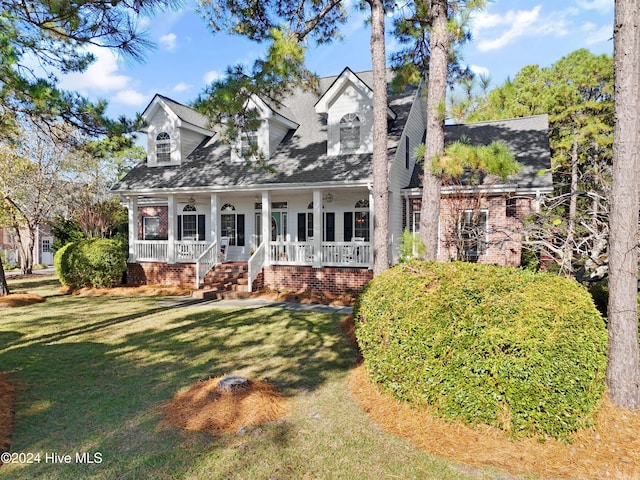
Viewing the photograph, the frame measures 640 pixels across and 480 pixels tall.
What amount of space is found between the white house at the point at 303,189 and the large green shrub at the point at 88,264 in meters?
1.12

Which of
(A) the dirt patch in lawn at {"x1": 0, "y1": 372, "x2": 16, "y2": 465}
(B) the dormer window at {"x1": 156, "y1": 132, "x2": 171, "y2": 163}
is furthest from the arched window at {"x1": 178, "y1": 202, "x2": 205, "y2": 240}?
(A) the dirt patch in lawn at {"x1": 0, "y1": 372, "x2": 16, "y2": 465}

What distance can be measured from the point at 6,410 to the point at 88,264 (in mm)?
10948

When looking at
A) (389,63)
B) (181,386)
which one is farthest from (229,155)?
(181,386)

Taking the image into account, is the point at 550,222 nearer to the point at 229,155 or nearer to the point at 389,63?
the point at 389,63

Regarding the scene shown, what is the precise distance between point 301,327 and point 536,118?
561 inches

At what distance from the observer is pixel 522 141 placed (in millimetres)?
15234

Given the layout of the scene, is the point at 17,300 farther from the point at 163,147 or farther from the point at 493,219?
the point at 493,219

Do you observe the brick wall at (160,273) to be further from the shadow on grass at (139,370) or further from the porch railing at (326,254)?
the shadow on grass at (139,370)

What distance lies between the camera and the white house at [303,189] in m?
12.8

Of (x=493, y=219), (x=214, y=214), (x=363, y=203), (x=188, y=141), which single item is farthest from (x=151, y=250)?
(x=493, y=219)

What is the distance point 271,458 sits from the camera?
11.4ft

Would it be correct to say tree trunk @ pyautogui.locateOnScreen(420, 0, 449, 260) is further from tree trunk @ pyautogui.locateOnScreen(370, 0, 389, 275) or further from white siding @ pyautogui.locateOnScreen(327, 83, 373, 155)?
white siding @ pyautogui.locateOnScreen(327, 83, 373, 155)

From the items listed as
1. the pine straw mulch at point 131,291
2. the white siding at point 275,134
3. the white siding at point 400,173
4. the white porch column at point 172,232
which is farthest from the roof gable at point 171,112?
the white siding at point 400,173

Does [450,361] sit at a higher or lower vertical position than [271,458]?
higher
